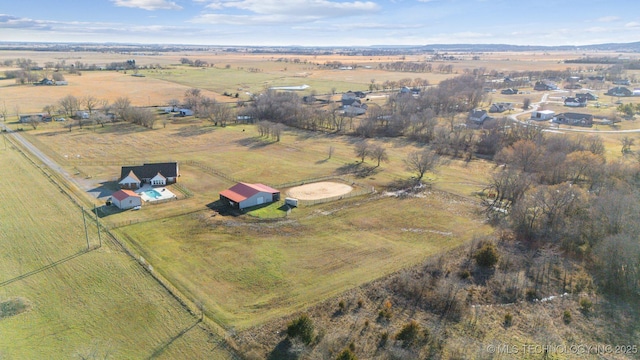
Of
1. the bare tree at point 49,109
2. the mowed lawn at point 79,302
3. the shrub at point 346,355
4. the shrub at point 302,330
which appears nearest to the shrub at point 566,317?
the shrub at point 346,355

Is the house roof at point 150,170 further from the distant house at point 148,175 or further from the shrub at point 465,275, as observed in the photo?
the shrub at point 465,275

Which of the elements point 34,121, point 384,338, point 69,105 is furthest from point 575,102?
point 34,121

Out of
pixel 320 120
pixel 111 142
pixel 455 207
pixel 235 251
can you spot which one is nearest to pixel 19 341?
pixel 235 251

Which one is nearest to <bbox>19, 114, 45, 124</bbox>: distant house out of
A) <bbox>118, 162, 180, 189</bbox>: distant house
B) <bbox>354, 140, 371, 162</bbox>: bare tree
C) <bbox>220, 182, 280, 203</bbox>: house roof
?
<bbox>118, 162, 180, 189</bbox>: distant house

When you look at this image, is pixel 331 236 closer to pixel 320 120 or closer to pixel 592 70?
pixel 320 120

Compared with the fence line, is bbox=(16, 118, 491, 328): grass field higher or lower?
lower

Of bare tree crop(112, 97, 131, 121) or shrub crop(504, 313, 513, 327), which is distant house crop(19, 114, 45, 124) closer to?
bare tree crop(112, 97, 131, 121)
